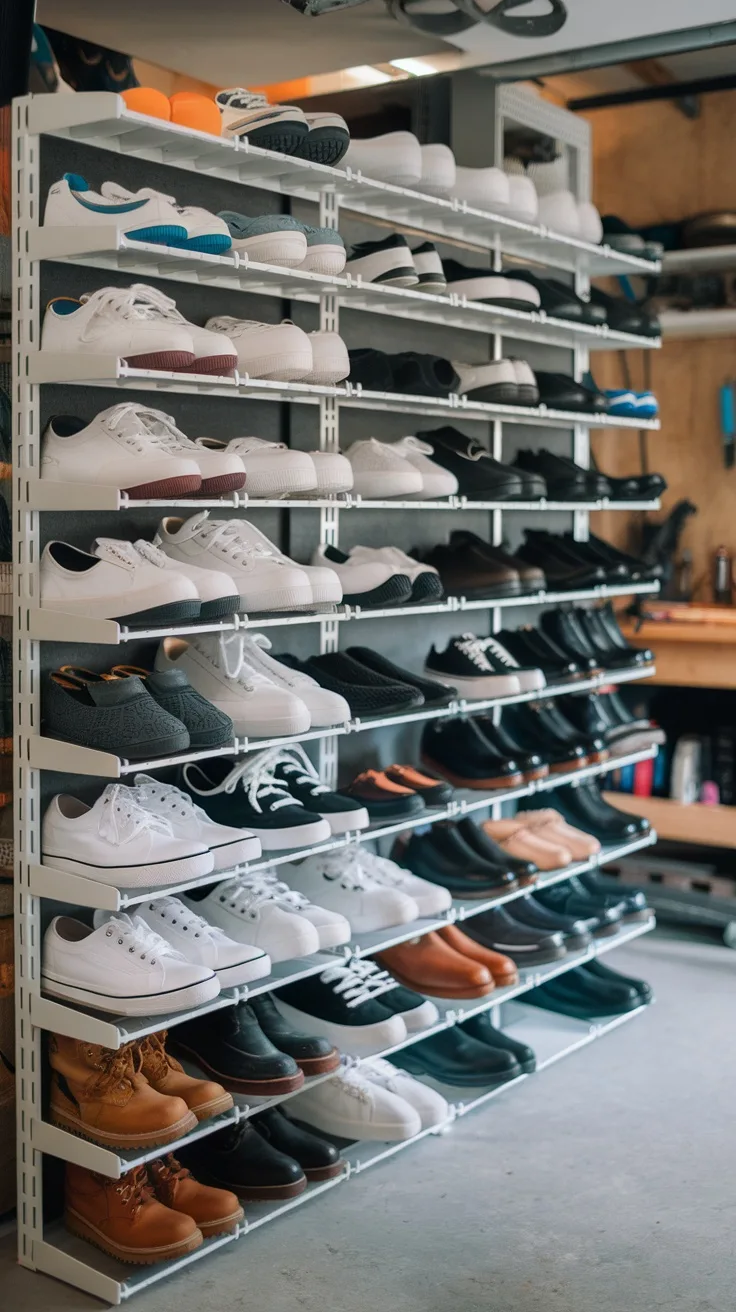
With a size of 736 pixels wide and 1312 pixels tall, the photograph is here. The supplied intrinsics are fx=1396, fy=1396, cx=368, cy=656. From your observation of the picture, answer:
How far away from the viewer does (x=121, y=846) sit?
2578 millimetres

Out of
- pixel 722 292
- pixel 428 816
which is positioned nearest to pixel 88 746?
pixel 428 816

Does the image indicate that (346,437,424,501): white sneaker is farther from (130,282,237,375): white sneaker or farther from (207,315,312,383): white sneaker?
(130,282,237,375): white sneaker

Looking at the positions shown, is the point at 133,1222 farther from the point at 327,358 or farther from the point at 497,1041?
the point at 327,358

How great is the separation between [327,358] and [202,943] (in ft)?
4.05

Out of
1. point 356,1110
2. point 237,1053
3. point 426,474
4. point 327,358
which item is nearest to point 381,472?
point 426,474

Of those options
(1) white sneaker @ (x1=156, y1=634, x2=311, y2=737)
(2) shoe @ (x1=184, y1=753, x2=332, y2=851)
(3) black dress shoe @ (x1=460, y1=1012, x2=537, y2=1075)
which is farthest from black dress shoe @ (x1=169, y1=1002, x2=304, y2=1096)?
(3) black dress shoe @ (x1=460, y1=1012, x2=537, y2=1075)

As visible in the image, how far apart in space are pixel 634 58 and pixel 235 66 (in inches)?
45.4

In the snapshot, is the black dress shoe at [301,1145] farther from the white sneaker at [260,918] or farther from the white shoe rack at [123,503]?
the white sneaker at [260,918]

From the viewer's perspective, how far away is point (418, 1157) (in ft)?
10.7

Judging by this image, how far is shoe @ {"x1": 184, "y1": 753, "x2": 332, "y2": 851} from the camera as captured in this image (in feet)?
9.52

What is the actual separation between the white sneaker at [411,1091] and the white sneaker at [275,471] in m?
1.31

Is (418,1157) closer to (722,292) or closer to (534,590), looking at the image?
(534,590)

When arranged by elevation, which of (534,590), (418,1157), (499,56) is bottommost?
(418,1157)

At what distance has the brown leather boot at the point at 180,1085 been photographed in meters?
2.69
